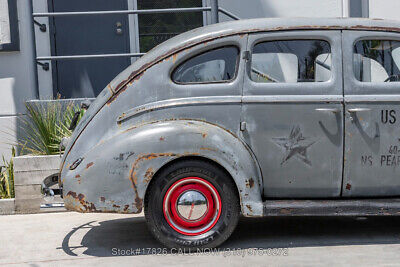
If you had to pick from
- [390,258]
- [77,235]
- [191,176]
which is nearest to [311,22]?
[191,176]

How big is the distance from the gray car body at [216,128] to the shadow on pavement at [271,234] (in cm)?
45

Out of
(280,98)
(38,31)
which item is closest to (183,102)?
(280,98)

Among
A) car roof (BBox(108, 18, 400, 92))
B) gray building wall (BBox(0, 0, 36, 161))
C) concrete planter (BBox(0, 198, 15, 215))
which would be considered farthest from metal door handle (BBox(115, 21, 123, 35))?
car roof (BBox(108, 18, 400, 92))

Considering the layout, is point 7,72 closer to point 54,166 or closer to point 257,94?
point 54,166

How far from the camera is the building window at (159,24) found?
9102 millimetres

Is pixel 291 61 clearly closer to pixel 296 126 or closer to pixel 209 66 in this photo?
pixel 296 126

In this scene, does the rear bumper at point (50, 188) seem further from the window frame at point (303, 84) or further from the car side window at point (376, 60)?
the car side window at point (376, 60)

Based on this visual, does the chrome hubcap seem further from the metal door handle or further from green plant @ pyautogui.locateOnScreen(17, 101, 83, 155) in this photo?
the metal door handle

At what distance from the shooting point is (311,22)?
496 centimetres

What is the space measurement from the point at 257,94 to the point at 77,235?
87.0 inches

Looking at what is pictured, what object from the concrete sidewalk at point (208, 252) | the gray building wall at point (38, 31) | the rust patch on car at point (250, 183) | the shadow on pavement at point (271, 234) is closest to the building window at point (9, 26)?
the gray building wall at point (38, 31)

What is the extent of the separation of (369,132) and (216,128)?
4.19 feet

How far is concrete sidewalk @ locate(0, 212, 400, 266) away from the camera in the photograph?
181 inches

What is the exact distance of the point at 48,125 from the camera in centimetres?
691
